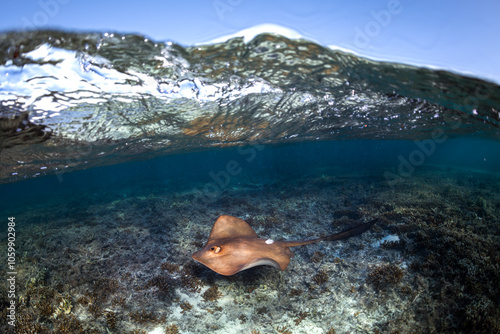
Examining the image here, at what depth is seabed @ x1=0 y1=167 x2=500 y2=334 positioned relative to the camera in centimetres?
553

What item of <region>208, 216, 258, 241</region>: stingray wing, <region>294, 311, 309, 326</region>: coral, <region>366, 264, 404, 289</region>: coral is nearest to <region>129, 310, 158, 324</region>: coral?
<region>208, 216, 258, 241</region>: stingray wing

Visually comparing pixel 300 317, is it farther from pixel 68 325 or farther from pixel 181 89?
pixel 181 89

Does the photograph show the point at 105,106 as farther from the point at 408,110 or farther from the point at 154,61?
the point at 408,110

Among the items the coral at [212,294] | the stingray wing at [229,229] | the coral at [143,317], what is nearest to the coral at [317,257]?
the stingray wing at [229,229]

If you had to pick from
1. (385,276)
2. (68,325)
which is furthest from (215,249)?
(385,276)

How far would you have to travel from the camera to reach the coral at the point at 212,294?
245 inches

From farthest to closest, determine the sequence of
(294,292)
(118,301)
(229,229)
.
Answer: (229,229), (294,292), (118,301)

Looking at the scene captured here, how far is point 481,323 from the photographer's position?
5168 mm

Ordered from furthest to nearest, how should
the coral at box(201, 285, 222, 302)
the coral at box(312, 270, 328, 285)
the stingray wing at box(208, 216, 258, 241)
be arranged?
the stingray wing at box(208, 216, 258, 241) → the coral at box(312, 270, 328, 285) → the coral at box(201, 285, 222, 302)

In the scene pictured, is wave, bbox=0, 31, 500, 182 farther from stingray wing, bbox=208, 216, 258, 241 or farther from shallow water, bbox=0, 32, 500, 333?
stingray wing, bbox=208, 216, 258, 241

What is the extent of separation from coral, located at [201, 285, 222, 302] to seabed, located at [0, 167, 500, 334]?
1.1 inches

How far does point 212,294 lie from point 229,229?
1885 millimetres

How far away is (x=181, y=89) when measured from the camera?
28.6 feet

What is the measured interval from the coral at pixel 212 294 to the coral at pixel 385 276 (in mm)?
4387
